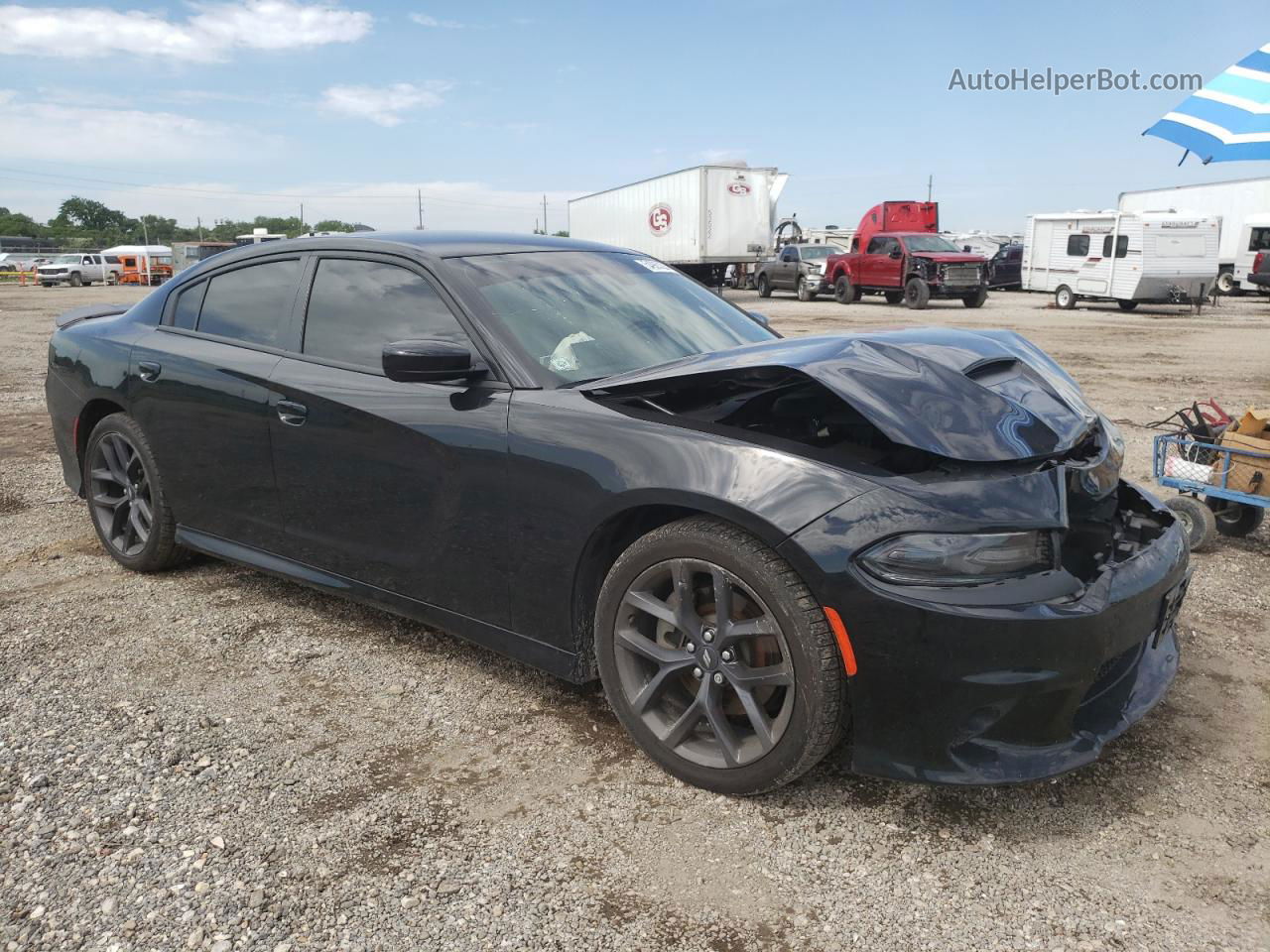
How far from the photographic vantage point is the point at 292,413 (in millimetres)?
3459

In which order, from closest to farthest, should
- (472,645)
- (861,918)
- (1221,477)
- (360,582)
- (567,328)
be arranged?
(861,918), (567,328), (360,582), (472,645), (1221,477)

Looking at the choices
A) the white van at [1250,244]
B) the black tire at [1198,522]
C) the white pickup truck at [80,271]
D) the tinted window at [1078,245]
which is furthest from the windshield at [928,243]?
the white pickup truck at [80,271]

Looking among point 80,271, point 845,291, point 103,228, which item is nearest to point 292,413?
point 845,291

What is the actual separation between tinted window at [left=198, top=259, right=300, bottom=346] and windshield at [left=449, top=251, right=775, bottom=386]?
2.72ft

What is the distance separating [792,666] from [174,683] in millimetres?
2160

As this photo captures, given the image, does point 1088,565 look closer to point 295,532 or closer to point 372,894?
point 372,894

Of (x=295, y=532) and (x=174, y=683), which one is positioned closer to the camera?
(x=174, y=683)

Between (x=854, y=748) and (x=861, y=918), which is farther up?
(x=854, y=748)

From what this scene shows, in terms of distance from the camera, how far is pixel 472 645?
3.67m

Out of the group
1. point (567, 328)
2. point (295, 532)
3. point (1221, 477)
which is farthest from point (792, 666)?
point (1221, 477)

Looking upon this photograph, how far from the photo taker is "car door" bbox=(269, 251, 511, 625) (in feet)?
9.79

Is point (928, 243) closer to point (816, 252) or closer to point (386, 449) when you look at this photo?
point (816, 252)

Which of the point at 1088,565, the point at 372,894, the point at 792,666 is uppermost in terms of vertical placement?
the point at 1088,565

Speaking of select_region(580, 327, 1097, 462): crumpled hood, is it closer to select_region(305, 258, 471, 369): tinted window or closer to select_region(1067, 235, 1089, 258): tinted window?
select_region(305, 258, 471, 369): tinted window
